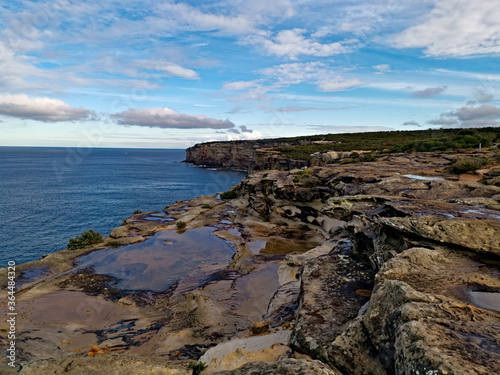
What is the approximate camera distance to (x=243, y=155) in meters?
150

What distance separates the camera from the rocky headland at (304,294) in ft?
24.1

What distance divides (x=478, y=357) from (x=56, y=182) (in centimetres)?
11571

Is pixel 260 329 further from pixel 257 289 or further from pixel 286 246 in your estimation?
pixel 286 246

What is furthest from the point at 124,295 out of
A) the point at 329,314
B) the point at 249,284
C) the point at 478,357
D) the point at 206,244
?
the point at 478,357

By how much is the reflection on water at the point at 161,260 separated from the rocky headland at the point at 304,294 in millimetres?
200

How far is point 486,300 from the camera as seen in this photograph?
26.4ft

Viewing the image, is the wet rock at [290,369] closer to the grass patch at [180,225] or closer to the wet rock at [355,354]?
the wet rock at [355,354]

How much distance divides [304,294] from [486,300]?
7207 millimetres

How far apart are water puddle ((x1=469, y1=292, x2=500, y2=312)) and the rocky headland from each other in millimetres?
45

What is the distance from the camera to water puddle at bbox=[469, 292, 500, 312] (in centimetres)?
772

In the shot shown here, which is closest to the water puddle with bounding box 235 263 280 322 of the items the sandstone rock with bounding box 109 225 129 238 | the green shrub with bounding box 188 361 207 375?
the green shrub with bounding box 188 361 207 375

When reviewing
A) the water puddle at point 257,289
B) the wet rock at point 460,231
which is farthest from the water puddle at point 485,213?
the water puddle at point 257,289

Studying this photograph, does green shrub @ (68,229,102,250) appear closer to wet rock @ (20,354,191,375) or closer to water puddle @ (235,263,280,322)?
water puddle @ (235,263,280,322)

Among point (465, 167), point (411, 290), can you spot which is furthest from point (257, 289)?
point (465, 167)
